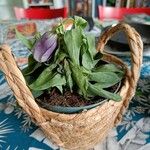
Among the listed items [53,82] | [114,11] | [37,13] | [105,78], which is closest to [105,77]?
[105,78]

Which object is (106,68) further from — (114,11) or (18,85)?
(114,11)

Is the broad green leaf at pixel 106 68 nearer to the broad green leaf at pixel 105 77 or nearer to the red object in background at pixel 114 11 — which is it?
the broad green leaf at pixel 105 77

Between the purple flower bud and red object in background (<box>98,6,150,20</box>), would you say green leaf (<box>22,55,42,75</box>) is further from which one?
red object in background (<box>98,6,150,20</box>)

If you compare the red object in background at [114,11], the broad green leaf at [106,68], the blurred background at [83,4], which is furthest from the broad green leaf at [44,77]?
the blurred background at [83,4]

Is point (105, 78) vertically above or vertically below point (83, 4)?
above

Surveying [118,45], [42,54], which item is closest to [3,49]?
[42,54]

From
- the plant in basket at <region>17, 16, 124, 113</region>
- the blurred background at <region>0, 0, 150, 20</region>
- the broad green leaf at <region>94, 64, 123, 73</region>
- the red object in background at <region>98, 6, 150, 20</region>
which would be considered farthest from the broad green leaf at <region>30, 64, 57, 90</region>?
the blurred background at <region>0, 0, 150, 20</region>
